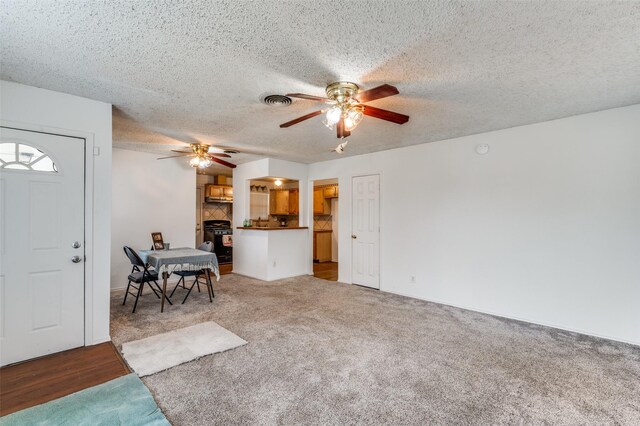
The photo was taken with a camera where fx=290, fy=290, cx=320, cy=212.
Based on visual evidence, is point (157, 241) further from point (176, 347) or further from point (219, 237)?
point (219, 237)

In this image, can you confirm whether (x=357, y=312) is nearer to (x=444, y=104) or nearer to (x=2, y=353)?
(x=444, y=104)

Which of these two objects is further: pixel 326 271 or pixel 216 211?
pixel 216 211

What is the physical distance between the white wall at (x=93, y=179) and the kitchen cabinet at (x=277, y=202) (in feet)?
17.2

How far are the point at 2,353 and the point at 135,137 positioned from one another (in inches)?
118

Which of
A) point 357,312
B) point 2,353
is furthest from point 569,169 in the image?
point 2,353

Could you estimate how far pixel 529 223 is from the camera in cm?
369

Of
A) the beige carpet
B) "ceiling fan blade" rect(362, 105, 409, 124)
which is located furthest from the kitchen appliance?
"ceiling fan blade" rect(362, 105, 409, 124)

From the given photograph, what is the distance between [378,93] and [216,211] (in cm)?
732

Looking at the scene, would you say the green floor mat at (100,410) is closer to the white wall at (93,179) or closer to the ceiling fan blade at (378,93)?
the white wall at (93,179)

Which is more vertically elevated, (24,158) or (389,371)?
(24,158)

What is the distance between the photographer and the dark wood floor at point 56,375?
6.93 ft

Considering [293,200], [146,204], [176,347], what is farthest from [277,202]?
[176,347]

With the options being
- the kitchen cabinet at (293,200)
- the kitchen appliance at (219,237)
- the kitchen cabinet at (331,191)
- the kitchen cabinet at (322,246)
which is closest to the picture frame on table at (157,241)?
the kitchen appliance at (219,237)

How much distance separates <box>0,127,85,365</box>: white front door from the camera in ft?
8.45
